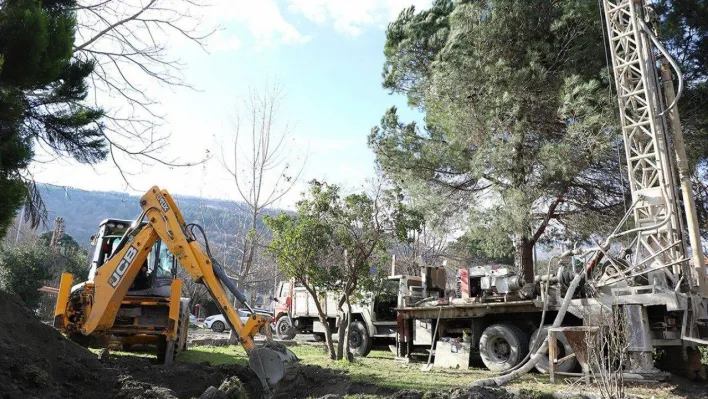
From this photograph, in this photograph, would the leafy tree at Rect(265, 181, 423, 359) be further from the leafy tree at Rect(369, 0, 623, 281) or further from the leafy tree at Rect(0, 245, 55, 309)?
the leafy tree at Rect(0, 245, 55, 309)

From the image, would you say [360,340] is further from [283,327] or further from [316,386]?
[316,386]

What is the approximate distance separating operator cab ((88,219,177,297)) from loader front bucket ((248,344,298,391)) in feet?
12.5

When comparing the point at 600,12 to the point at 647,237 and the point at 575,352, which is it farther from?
the point at 575,352

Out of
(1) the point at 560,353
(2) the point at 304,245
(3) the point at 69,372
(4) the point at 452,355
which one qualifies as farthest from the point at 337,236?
(3) the point at 69,372

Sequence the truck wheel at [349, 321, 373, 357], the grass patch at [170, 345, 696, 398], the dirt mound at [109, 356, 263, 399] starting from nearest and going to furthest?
the dirt mound at [109, 356, 263, 399], the grass patch at [170, 345, 696, 398], the truck wheel at [349, 321, 373, 357]

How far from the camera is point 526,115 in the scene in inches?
601

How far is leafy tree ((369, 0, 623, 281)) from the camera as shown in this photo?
1396cm

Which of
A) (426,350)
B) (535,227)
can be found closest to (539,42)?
(535,227)

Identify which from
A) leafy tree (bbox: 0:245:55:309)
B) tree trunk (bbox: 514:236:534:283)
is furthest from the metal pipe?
leafy tree (bbox: 0:245:55:309)

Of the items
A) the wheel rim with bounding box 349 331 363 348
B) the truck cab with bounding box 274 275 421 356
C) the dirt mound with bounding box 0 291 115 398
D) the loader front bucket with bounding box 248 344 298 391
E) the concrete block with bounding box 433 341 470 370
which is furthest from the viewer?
the wheel rim with bounding box 349 331 363 348

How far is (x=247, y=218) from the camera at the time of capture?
2270 cm

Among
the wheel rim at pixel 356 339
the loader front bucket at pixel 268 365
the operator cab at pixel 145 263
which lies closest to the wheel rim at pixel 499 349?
the wheel rim at pixel 356 339

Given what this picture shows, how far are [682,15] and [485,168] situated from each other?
734 centimetres

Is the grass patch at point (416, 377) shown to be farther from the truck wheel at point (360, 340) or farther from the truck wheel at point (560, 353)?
the truck wheel at point (360, 340)
